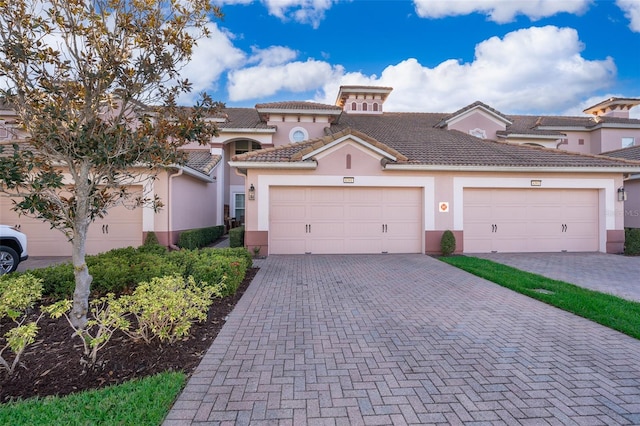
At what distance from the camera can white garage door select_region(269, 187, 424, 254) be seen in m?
10.8

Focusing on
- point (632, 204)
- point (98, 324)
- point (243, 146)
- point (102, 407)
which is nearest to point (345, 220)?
point (98, 324)

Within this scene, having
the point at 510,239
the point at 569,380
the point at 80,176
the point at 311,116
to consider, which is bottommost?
the point at 569,380

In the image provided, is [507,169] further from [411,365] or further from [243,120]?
[243,120]

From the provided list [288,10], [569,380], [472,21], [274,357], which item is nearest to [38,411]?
[274,357]

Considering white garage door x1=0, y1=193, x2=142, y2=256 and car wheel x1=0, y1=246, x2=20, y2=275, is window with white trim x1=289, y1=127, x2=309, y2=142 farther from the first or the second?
car wheel x1=0, y1=246, x2=20, y2=275

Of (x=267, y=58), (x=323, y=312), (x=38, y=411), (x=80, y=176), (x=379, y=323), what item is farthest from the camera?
(x=267, y=58)

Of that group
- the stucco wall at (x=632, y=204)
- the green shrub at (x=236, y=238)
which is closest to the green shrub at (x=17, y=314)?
the green shrub at (x=236, y=238)

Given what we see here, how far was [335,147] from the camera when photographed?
10.7 metres

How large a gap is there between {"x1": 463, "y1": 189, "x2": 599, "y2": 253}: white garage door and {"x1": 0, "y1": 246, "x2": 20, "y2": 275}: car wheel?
45.0ft

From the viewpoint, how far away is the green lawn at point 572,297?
4.66 m

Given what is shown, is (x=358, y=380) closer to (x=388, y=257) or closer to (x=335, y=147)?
(x=388, y=257)

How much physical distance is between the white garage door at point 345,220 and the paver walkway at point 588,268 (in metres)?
2.99

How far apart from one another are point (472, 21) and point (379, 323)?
44.0ft

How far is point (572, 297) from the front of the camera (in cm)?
576
